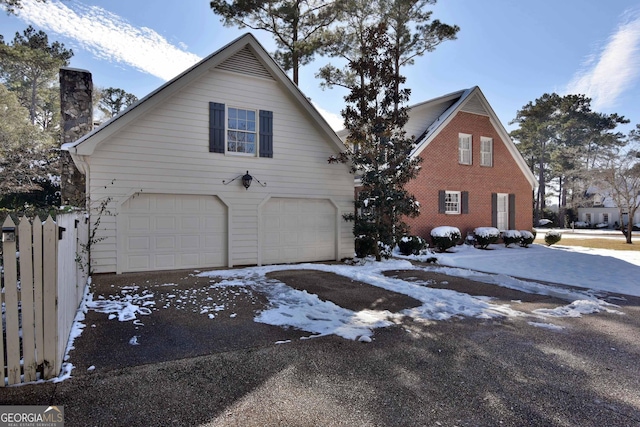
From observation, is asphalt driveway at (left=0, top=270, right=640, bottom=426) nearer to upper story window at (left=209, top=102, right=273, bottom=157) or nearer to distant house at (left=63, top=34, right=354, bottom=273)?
distant house at (left=63, top=34, right=354, bottom=273)

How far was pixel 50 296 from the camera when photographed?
3.00 meters

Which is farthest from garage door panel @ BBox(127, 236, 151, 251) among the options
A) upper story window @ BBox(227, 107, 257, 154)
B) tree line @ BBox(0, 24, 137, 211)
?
tree line @ BBox(0, 24, 137, 211)

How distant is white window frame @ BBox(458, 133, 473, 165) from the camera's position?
648 inches

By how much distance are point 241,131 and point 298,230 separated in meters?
3.35

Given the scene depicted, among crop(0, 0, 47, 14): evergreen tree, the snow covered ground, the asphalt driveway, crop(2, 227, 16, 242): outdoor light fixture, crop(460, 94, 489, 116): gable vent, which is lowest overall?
the snow covered ground

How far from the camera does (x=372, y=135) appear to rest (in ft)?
35.5

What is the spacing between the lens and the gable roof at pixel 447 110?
50.4 ft

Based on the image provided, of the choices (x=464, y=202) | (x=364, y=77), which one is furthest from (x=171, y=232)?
(x=464, y=202)

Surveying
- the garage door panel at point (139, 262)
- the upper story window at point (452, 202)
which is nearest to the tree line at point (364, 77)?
the upper story window at point (452, 202)

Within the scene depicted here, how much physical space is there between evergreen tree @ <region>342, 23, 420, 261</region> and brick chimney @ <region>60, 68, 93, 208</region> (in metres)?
8.07

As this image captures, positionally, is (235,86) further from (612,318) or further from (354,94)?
(612,318)

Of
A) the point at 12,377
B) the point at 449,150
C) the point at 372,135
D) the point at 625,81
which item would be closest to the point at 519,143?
the point at 625,81

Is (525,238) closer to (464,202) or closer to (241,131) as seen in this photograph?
(464,202)

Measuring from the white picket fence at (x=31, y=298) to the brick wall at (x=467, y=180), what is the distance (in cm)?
1294
